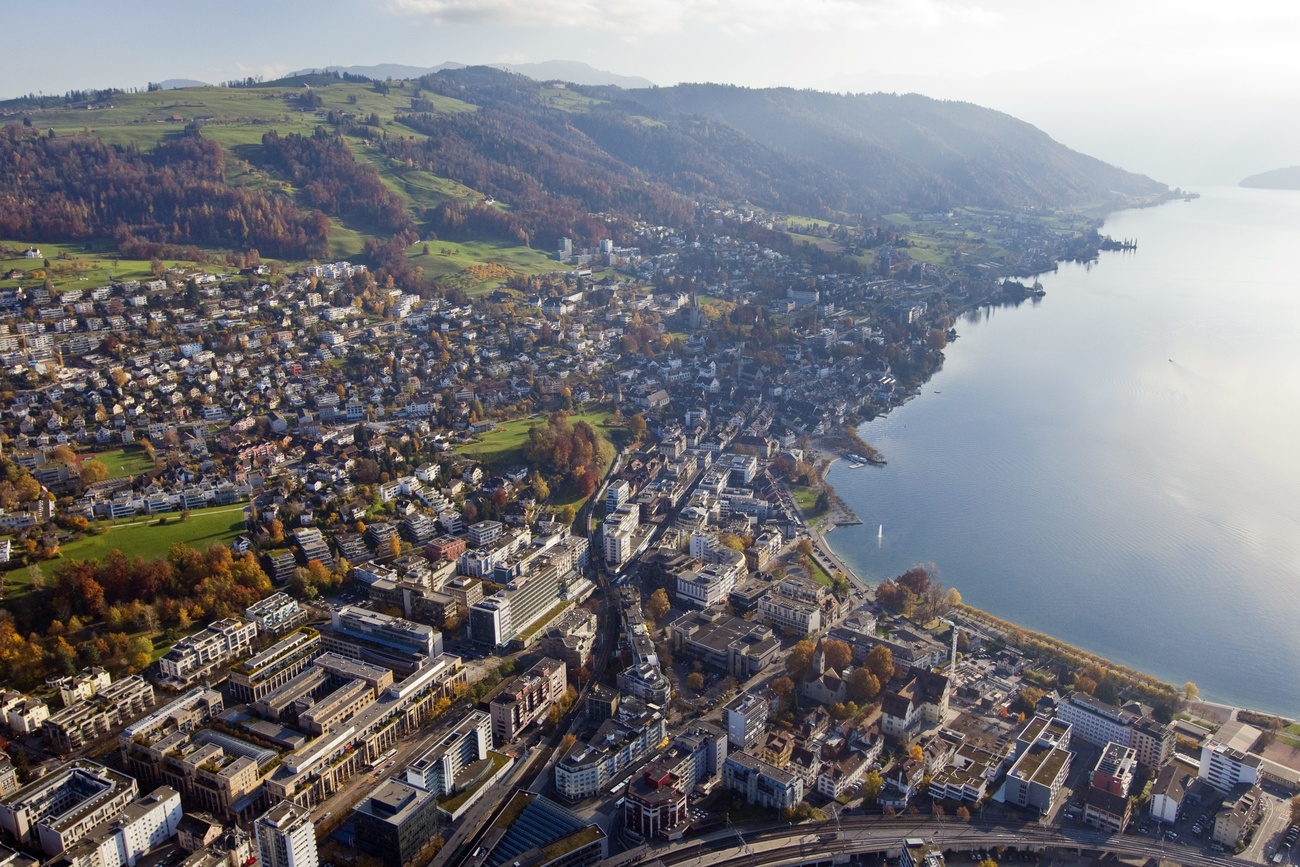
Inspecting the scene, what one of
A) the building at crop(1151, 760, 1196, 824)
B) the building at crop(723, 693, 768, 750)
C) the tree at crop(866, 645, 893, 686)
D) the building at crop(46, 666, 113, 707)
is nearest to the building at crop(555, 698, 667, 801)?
the building at crop(723, 693, 768, 750)

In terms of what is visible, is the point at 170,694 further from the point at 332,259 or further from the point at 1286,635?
the point at 332,259

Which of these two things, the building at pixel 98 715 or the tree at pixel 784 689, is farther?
Result: the tree at pixel 784 689

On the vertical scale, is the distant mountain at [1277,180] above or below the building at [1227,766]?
above

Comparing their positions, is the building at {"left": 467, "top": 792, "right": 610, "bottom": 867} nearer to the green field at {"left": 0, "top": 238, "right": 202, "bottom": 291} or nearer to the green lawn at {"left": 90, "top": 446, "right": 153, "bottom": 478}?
the green lawn at {"left": 90, "top": 446, "right": 153, "bottom": 478}

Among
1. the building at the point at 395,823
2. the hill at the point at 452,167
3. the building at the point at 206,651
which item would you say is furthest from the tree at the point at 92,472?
the hill at the point at 452,167

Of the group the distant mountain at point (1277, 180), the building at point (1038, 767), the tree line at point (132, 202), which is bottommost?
the building at point (1038, 767)

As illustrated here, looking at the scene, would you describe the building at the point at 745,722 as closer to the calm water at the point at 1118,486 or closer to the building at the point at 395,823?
the building at the point at 395,823

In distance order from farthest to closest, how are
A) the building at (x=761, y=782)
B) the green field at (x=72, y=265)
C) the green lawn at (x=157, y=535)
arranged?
the green field at (x=72, y=265) < the green lawn at (x=157, y=535) < the building at (x=761, y=782)
